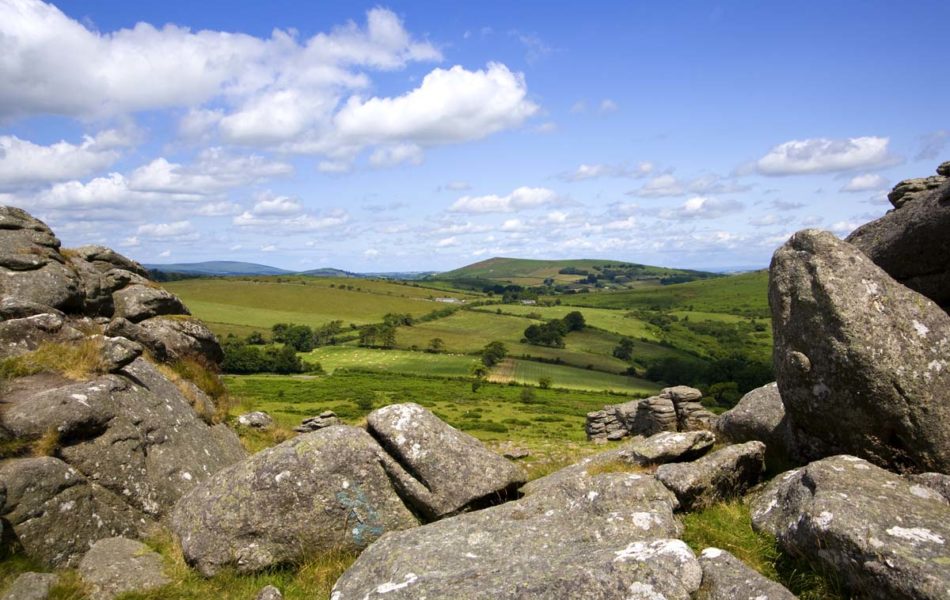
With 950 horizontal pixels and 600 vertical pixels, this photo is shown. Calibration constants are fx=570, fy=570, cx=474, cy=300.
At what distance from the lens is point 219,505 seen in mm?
12523

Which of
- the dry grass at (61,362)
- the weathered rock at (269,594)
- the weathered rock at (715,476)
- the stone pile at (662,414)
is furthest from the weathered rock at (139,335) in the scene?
the stone pile at (662,414)

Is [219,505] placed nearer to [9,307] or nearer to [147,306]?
[9,307]

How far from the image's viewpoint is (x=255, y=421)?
26438mm

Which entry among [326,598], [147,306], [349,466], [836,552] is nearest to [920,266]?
[836,552]

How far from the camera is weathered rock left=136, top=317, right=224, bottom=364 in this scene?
26.2m

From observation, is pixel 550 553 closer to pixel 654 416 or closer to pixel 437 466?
pixel 437 466

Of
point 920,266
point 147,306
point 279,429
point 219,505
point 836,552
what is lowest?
point 279,429

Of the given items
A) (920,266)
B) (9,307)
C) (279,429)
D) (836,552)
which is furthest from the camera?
(279,429)

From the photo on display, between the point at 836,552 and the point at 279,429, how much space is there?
23.0 m

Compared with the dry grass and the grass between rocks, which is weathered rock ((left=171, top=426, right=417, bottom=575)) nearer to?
the dry grass

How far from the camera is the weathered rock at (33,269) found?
834 inches

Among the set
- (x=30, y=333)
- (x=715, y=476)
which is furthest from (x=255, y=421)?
(x=715, y=476)

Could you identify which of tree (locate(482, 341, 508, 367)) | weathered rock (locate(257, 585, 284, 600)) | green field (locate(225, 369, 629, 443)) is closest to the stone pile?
green field (locate(225, 369, 629, 443))

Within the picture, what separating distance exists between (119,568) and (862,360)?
15.9 meters
